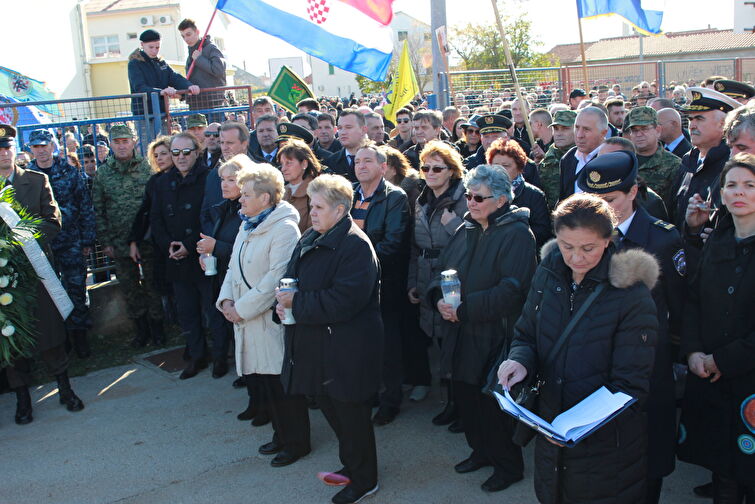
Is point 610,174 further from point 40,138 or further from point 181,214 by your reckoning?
point 40,138

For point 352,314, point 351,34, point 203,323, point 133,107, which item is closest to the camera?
point 352,314

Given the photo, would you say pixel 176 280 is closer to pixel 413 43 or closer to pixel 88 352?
pixel 88 352

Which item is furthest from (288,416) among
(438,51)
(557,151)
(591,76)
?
(591,76)

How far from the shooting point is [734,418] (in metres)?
3.57

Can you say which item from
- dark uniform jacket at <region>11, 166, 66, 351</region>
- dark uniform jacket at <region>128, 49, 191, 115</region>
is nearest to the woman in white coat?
dark uniform jacket at <region>11, 166, 66, 351</region>

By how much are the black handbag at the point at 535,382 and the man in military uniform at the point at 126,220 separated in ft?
18.0

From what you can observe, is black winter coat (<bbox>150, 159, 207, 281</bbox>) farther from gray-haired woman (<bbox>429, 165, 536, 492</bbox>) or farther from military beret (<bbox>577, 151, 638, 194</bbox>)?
military beret (<bbox>577, 151, 638, 194</bbox>)

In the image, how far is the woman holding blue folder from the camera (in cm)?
299

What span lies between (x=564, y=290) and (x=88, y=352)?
5963 millimetres

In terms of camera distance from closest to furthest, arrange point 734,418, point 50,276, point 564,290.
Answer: point 564,290 → point 734,418 → point 50,276

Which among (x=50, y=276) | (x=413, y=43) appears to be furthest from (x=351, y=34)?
(x=413, y=43)

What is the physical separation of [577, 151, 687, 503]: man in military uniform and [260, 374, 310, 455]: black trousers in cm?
236

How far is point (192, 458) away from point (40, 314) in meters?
1.97

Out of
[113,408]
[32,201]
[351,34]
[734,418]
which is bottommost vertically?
[113,408]
